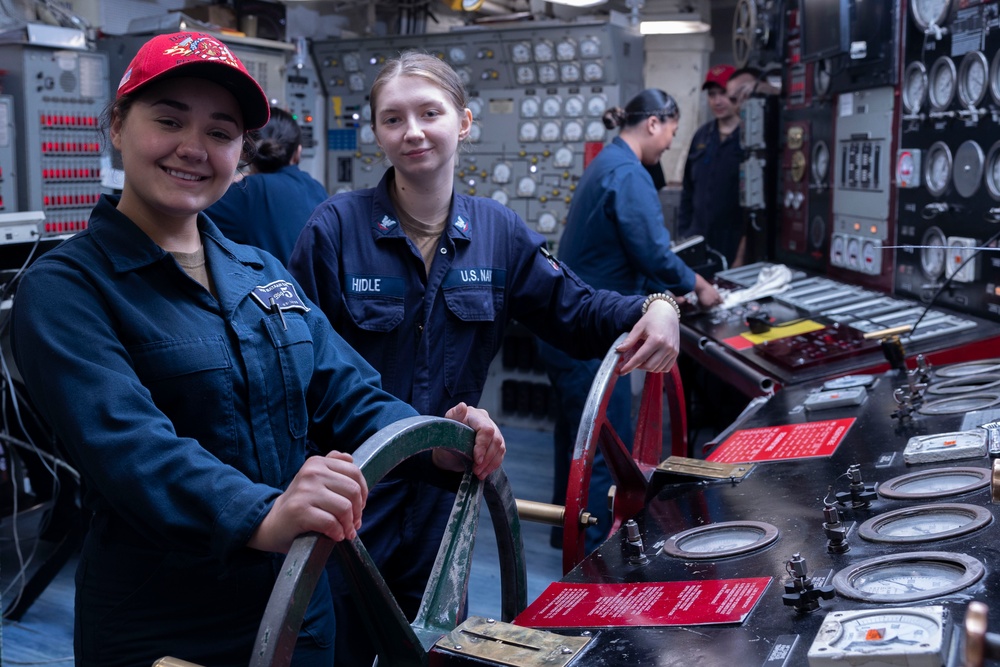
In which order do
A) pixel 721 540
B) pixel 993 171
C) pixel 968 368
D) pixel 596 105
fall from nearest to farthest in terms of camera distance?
1. pixel 721 540
2. pixel 968 368
3. pixel 993 171
4. pixel 596 105

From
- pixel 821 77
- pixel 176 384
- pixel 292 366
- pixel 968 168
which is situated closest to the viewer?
pixel 176 384

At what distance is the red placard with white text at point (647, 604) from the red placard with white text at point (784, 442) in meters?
0.73

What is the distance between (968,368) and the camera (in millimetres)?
2682

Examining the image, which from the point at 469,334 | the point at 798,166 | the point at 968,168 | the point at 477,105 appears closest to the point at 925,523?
the point at 469,334

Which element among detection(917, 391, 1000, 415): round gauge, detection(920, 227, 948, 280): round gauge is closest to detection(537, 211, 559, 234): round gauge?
detection(920, 227, 948, 280): round gauge

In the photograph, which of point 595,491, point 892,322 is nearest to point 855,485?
point 892,322

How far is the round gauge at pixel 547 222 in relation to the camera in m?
7.19

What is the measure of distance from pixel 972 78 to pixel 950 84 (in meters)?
0.13

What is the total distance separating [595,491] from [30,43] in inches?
165

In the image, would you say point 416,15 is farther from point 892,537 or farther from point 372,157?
point 892,537

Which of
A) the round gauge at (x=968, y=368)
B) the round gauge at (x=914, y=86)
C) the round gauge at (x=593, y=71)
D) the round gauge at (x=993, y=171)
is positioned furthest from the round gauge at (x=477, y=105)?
the round gauge at (x=968, y=368)

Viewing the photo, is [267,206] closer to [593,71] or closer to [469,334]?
[469,334]

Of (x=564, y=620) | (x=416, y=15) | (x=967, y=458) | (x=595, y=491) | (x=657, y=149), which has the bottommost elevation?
(x=595, y=491)

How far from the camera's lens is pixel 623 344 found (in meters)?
2.00
